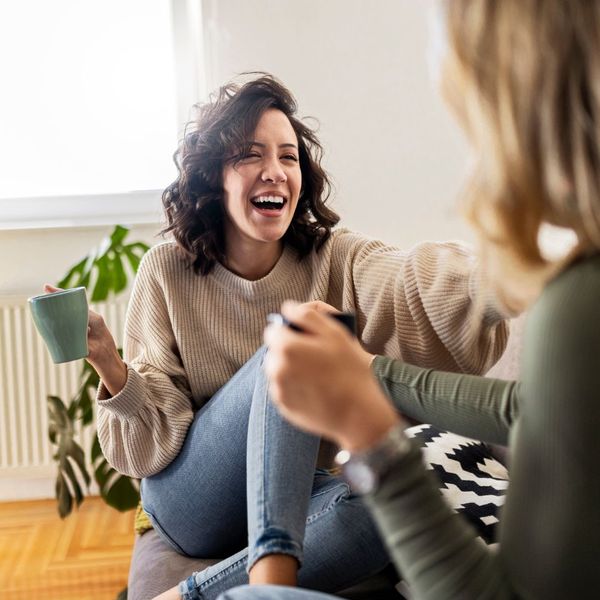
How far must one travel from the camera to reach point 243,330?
165cm

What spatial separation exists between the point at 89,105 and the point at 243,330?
151cm

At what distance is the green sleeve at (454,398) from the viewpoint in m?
0.98

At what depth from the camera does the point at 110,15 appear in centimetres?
276

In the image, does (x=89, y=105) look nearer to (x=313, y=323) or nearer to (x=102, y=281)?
(x=102, y=281)

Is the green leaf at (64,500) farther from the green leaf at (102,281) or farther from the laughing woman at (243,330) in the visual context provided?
the laughing woman at (243,330)

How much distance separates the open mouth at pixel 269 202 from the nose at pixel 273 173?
3cm

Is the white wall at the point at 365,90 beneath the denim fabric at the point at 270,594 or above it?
above

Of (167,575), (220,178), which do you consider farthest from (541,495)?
(220,178)

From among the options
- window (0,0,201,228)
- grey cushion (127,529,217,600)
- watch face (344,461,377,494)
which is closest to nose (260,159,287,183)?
grey cushion (127,529,217,600)

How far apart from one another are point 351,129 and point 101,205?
0.89 m

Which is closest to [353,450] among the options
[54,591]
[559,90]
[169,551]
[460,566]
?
[460,566]

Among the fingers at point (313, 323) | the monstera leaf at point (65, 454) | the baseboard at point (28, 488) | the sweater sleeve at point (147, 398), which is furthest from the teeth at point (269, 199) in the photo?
the baseboard at point (28, 488)

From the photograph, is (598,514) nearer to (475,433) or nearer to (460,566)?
(460,566)

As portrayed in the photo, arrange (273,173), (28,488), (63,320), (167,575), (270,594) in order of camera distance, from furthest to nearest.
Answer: (28,488), (273,173), (167,575), (63,320), (270,594)
